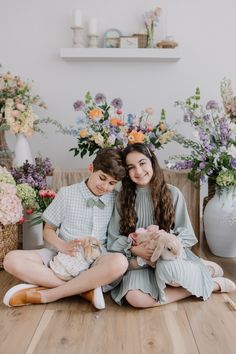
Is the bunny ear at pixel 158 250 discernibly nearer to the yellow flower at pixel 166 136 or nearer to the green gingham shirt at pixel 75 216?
the green gingham shirt at pixel 75 216

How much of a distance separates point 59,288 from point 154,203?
0.63m

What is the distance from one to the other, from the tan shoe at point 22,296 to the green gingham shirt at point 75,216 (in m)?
0.33

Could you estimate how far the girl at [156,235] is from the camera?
2.31m

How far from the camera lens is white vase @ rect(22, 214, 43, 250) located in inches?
127

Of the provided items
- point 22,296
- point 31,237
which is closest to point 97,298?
point 22,296

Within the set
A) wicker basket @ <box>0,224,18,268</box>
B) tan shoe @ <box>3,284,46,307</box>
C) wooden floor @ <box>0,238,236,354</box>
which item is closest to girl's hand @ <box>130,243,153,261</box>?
wooden floor @ <box>0,238,236,354</box>

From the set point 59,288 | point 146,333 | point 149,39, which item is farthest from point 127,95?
point 146,333

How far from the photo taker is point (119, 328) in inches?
81.4

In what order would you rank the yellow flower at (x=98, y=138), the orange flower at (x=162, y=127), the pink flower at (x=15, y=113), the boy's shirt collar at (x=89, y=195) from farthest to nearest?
the pink flower at (x=15, y=113)
the orange flower at (x=162, y=127)
the yellow flower at (x=98, y=138)
the boy's shirt collar at (x=89, y=195)

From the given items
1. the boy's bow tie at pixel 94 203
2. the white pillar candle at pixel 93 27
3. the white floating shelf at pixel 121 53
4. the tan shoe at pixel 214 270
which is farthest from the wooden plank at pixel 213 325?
the white pillar candle at pixel 93 27

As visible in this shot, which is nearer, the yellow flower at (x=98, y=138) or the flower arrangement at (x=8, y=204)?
the flower arrangement at (x=8, y=204)

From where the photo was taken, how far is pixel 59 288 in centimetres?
234

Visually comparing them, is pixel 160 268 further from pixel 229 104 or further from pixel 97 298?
pixel 229 104

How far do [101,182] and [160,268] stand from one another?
501 millimetres
